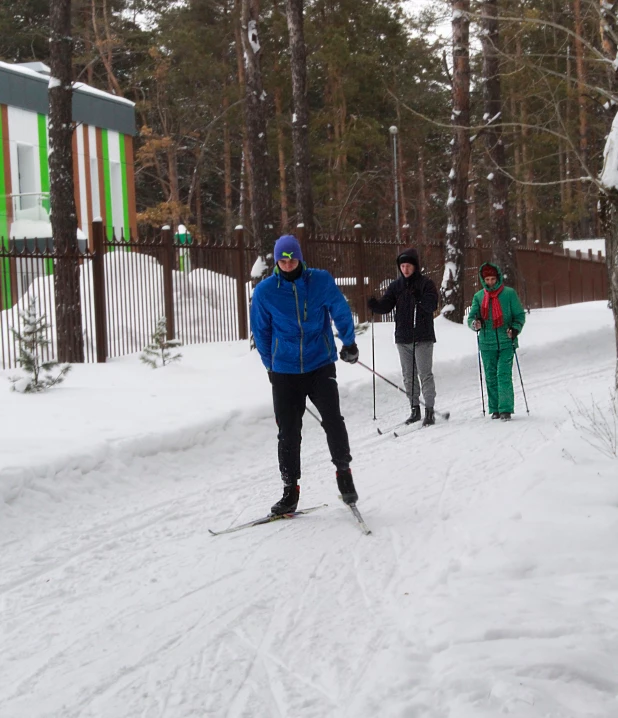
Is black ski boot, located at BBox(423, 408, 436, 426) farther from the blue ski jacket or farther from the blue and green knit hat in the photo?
the blue and green knit hat

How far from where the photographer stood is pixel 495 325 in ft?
35.0

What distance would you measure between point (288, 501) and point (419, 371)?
434 centimetres

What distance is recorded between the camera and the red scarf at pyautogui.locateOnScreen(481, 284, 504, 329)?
1066 cm

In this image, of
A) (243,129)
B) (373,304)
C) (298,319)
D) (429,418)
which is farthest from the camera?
(243,129)

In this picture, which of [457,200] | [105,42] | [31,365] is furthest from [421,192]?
[31,365]

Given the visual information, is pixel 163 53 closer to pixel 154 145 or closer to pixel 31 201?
pixel 154 145

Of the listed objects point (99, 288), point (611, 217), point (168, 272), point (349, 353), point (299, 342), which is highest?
point (611, 217)

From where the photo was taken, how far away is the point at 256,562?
554cm

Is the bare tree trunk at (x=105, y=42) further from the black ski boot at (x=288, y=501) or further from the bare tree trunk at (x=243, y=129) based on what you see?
the black ski boot at (x=288, y=501)

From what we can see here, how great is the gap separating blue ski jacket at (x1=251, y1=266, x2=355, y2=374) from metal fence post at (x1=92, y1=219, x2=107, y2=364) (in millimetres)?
7941

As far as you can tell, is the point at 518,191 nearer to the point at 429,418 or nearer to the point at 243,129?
the point at 243,129

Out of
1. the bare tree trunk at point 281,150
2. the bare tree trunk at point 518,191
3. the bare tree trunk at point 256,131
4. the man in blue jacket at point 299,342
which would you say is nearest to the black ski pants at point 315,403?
the man in blue jacket at point 299,342

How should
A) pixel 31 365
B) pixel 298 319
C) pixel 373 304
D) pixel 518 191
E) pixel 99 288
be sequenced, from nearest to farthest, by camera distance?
pixel 298 319 → pixel 373 304 → pixel 31 365 → pixel 99 288 → pixel 518 191

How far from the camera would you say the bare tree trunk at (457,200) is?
19.3 meters
